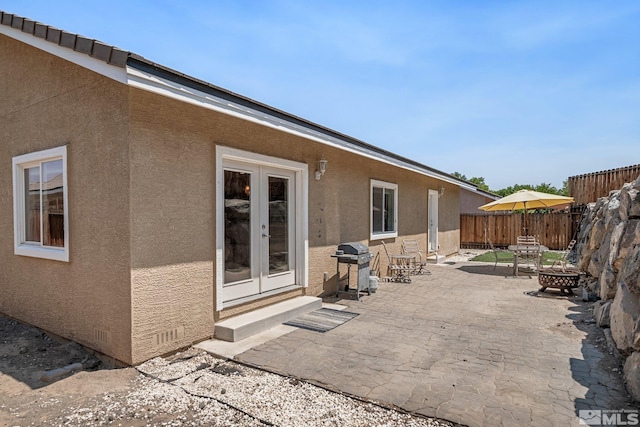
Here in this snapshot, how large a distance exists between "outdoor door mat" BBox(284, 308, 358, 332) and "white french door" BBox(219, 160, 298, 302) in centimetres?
76

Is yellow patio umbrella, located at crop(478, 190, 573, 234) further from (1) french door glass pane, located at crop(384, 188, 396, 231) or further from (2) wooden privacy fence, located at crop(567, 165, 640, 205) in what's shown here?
(1) french door glass pane, located at crop(384, 188, 396, 231)

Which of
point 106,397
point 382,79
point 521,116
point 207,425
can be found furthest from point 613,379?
point 521,116

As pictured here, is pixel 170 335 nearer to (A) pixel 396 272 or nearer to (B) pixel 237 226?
(B) pixel 237 226

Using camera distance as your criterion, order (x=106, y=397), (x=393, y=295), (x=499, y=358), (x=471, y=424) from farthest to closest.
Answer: (x=393, y=295)
(x=499, y=358)
(x=106, y=397)
(x=471, y=424)

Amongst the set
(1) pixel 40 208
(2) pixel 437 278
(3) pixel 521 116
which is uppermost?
(3) pixel 521 116

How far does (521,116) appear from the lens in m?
15.4

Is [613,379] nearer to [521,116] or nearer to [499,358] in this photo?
[499,358]

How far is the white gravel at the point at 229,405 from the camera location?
2.92 m

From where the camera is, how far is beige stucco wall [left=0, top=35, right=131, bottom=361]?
3.98 m

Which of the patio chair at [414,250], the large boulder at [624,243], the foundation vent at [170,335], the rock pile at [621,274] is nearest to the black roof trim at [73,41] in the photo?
the foundation vent at [170,335]

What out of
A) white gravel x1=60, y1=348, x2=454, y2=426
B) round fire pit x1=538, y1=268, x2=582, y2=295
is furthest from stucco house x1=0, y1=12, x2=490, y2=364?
round fire pit x1=538, y1=268, x2=582, y2=295

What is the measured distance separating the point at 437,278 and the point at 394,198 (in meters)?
2.67

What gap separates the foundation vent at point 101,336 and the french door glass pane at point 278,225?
8.53 ft

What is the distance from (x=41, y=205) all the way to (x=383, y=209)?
25.5 ft
